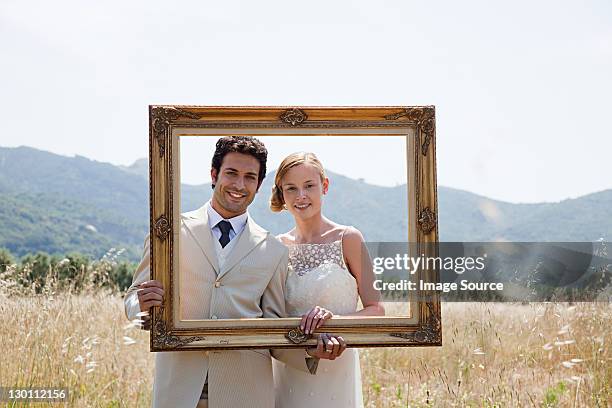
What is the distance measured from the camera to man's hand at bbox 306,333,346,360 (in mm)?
3693

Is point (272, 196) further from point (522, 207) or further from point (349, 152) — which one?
point (522, 207)

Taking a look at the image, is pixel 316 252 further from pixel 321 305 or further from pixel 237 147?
pixel 237 147

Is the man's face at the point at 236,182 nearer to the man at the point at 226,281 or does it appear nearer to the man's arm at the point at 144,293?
the man at the point at 226,281

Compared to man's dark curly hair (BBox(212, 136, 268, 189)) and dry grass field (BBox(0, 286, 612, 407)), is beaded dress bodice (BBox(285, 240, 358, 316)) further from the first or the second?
dry grass field (BBox(0, 286, 612, 407))

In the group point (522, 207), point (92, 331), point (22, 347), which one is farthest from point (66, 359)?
point (522, 207)

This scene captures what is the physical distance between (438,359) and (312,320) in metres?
4.17

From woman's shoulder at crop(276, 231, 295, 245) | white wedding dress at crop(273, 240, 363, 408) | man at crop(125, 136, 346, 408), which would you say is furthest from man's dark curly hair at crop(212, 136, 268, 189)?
white wedding dress at crop(273, 240, 363, 408)

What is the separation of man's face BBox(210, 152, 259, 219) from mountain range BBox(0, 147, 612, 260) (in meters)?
0.10

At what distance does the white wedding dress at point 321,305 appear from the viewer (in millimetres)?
4035

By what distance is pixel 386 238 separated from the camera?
160 inches

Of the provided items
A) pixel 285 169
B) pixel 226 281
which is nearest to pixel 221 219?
pixel 226 281

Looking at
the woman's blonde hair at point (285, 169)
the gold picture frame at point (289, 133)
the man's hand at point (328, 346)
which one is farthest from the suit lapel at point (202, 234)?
the man's hand at point (328, 346)

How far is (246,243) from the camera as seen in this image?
12.7ft

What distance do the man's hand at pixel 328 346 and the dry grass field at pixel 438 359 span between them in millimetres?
2101
